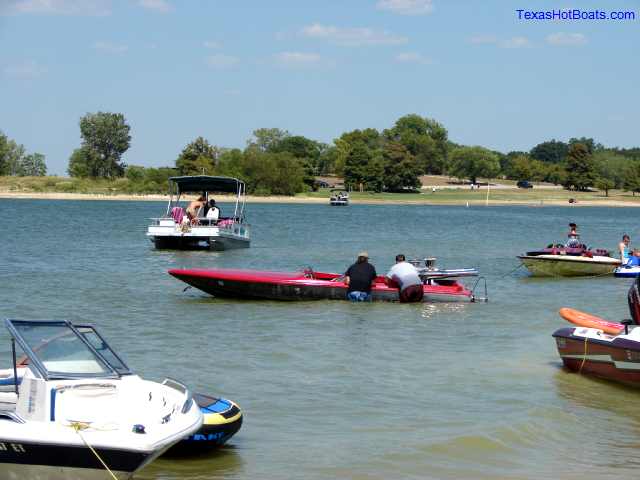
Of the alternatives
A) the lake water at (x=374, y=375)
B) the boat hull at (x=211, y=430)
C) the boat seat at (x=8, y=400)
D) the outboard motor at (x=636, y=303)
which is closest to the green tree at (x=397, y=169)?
the lake water at (x=374, y=375)

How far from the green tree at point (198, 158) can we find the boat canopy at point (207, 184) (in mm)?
100621

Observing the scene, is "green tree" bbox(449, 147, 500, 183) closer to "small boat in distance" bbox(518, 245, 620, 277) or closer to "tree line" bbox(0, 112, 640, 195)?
"tree line" bbox(0, 112, 640, 195)

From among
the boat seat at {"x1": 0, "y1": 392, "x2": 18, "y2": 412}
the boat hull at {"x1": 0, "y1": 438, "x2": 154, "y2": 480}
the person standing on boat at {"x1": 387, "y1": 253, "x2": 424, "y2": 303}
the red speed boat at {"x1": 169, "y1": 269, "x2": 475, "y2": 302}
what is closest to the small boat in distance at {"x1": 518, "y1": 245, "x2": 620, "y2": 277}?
the red speed boat at {"x1": 169, "y1": 269, "x2": 475, "y2": 302}

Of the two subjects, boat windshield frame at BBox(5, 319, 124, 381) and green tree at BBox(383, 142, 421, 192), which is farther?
green tree at BBox(383, 142, 421, 192)

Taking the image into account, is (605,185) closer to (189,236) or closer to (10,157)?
(10,157)

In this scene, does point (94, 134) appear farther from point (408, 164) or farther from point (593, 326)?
point (593, 326)

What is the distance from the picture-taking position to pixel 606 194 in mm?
187375

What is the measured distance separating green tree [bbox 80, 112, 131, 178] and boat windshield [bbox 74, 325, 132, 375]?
6625 inches

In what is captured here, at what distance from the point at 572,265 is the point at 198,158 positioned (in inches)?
4881

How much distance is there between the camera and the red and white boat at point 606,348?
15.1 meters

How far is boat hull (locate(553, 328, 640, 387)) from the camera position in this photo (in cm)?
1507

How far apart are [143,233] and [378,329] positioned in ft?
134

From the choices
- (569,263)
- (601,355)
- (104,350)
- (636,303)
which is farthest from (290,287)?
(104,350)

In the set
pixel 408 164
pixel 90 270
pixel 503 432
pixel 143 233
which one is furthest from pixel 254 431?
pixel 408 164
